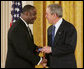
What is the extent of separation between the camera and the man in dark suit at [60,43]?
2715 mm

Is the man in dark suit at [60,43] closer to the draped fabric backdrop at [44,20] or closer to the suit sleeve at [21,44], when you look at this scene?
the suit sleeve at [21,44]

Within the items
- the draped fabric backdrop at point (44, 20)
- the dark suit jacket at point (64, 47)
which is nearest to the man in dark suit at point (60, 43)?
the dark suit jacket at point (64, 47)

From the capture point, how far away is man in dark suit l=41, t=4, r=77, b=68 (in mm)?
2715

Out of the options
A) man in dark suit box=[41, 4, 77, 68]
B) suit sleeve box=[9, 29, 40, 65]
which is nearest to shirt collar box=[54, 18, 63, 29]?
man in dark suit box=[41, 4, 77, 68]

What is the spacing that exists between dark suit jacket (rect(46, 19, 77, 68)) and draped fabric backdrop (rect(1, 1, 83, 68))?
187 cm

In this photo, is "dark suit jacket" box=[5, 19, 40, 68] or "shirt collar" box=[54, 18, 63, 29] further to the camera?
Result: "shirt collar" box=[54, 18, 63, 29]

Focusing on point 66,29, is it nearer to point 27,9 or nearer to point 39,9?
point 27,9

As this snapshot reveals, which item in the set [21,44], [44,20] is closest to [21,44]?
[21,44]

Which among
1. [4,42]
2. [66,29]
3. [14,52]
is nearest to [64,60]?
[66,29]

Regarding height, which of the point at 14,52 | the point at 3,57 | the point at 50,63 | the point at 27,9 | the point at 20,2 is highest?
the point at 20,2

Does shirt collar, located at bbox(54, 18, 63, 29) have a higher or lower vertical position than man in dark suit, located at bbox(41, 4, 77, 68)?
higher

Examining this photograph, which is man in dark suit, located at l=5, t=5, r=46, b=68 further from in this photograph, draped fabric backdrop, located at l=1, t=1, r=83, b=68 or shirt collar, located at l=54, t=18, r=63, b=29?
draped fabric backdrop, located at l=1, t=1, r=83, b=68

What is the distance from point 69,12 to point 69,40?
2118 mm

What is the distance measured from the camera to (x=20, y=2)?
17.4ft
